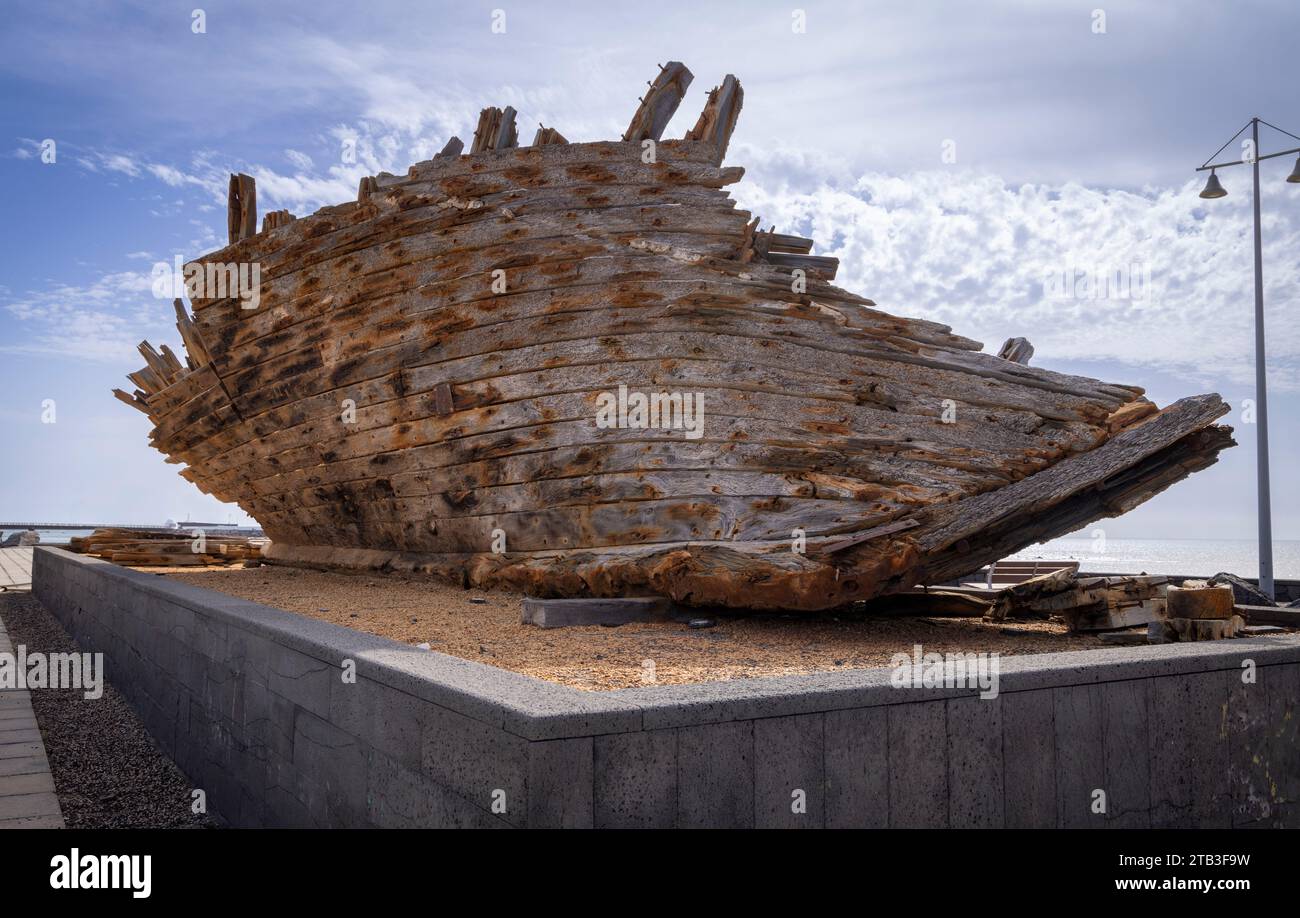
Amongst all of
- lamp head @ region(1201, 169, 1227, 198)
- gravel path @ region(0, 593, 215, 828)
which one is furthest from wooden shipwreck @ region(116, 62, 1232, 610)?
lamp head @ region(1201, 169, 1227, 198)

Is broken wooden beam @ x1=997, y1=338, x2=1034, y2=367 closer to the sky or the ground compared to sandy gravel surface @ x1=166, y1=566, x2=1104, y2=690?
closer to the sky

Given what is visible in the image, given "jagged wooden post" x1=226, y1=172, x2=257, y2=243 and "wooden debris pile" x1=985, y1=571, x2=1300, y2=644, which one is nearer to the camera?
"wooden debris pile" x1=985, y1=571, x2=1300, y2=644

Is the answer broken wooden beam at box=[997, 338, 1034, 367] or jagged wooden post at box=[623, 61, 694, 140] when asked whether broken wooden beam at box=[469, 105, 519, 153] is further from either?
broken wooden beam at box=[997, 338, 1034, 367]

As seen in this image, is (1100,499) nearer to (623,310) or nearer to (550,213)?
(623,310)

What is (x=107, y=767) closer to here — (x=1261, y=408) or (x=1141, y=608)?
(x=1141, y=608)

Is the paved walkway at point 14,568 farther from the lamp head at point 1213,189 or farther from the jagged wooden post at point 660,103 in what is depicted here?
the lamp head at point 1213,189

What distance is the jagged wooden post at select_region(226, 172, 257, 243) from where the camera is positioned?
9.04 metres

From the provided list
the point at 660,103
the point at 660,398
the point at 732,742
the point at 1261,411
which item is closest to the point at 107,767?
the point at 660,398

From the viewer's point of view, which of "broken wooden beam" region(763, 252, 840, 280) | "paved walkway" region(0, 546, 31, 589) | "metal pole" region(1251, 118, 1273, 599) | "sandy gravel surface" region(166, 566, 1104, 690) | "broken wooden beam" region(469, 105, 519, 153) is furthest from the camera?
"paved walkway" region(0, 546, 31, 589)

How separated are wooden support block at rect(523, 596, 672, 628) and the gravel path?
193 centimetres

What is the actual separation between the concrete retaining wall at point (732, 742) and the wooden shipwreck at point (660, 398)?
5.03 feet

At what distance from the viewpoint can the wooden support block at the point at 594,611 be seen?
5594mm

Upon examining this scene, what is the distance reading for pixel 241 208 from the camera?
913cm

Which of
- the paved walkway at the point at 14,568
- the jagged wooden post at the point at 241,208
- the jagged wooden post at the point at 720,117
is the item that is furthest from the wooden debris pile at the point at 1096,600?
the paved walkway at the point at 14,568
